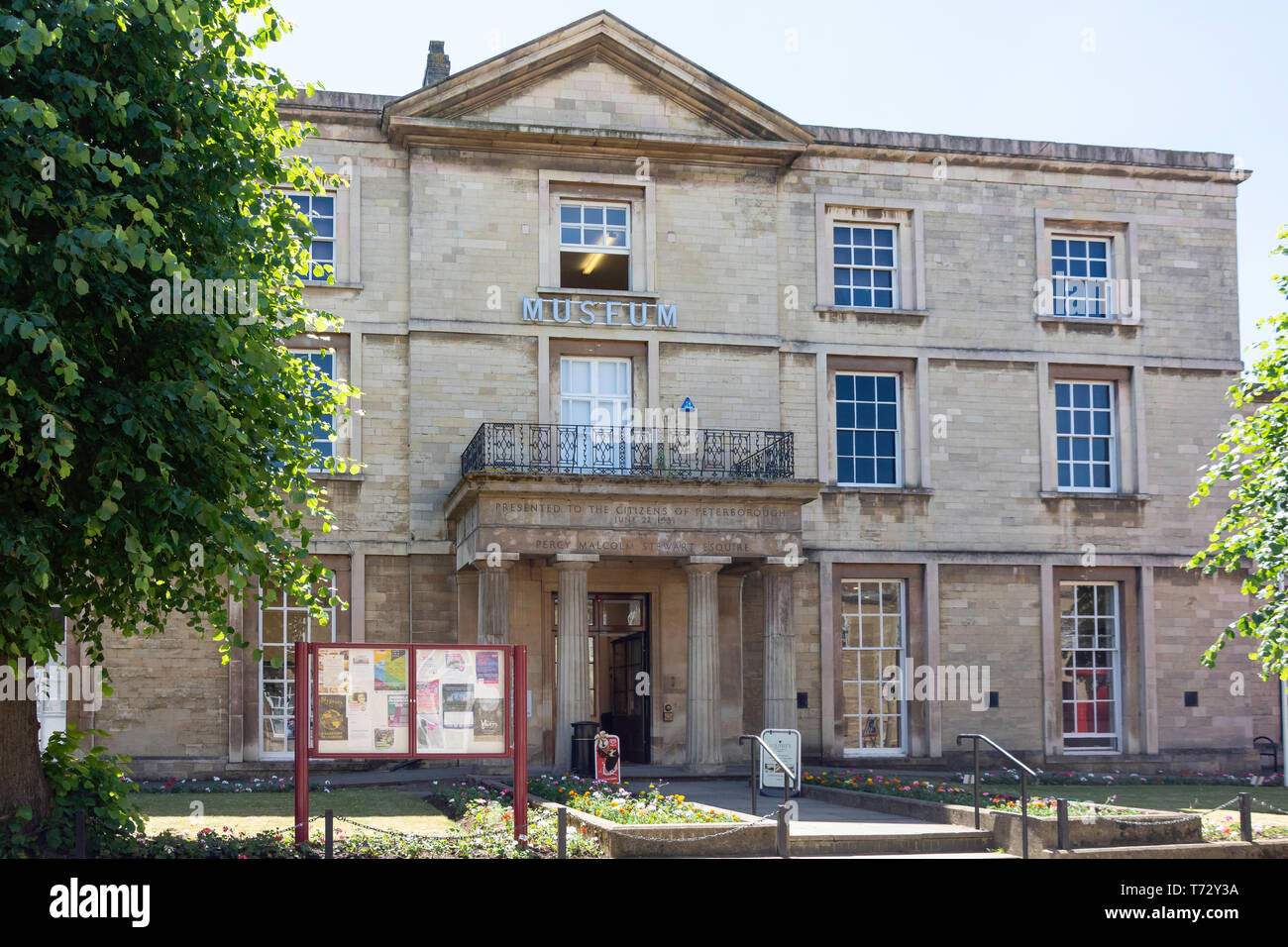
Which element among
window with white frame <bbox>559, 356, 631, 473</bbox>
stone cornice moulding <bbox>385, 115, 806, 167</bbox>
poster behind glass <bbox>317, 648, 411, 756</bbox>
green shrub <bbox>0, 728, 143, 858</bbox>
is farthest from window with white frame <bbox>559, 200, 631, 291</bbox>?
green shrub <bbox>0, 728, 143, 858</bbox>

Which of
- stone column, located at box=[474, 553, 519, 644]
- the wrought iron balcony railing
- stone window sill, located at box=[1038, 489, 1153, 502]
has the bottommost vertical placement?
stone column, located at box=[474, 553, 519, 644]

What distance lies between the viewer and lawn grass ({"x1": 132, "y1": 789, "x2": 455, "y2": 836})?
646 inches

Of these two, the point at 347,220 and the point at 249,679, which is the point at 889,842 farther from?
the point at 347,220

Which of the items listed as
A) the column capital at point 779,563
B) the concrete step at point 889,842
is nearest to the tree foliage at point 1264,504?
the concrete step at point 889,842

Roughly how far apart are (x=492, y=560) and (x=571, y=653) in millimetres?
1937

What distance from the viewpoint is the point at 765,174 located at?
85.9 ft

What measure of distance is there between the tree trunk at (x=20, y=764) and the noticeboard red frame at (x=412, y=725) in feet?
7.58

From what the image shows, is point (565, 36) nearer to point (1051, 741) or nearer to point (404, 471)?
point (404, 471)

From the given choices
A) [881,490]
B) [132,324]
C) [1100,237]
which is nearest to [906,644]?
[881,490]

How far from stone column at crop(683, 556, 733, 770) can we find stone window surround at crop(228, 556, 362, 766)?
6050 millimetres

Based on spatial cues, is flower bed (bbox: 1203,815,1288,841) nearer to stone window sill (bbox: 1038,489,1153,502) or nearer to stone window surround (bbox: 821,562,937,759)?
stone window surround (bbox: 821,562,937,759)

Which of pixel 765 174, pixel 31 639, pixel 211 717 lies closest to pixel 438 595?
pixel 211 717

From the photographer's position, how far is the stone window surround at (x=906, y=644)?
83.4ft

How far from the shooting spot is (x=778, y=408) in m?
25.6
